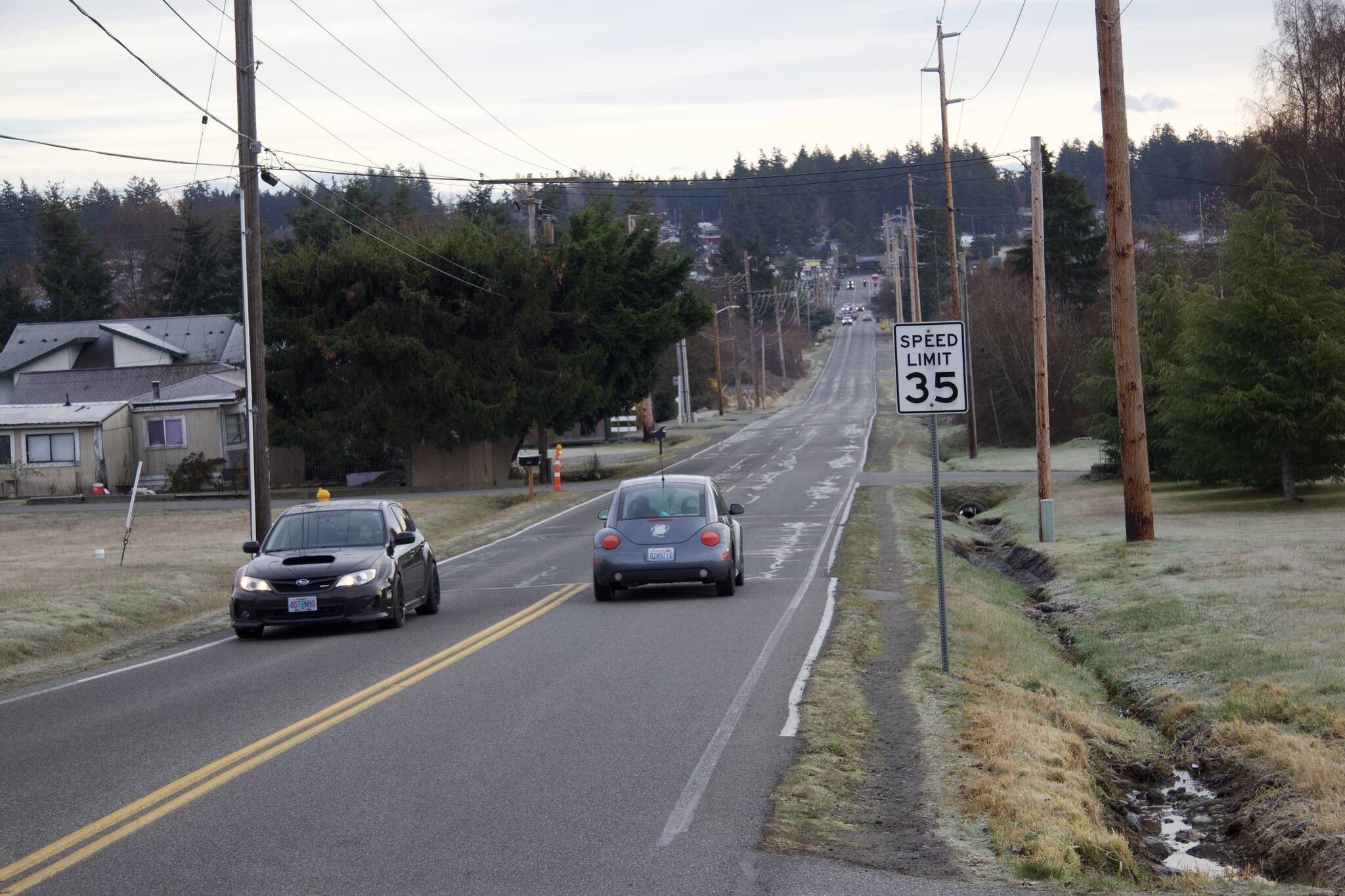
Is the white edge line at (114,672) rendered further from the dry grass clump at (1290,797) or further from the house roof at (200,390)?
the house roof at (200,390)

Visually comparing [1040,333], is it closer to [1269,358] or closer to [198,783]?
[1269,358]

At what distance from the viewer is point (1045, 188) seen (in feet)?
244

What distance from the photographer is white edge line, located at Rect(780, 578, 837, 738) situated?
9.55 meters

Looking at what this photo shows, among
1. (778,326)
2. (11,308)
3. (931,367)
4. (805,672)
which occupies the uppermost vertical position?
(11,308)

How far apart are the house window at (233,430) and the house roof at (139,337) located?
Result: 14890 mm

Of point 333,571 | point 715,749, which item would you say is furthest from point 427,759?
point 333,571

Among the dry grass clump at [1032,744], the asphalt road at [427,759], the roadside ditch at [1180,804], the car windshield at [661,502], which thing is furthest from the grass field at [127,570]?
the roadside ditch at [1180,804]

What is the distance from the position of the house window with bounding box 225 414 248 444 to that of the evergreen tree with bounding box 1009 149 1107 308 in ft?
138

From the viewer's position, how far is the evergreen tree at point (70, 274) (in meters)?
90.8

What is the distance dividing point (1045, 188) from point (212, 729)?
71.0 metres

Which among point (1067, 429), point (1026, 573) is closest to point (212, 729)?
point (1026, 573)

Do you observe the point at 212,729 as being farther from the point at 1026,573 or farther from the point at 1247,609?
the point at 1026,573

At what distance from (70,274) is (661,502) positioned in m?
84.6

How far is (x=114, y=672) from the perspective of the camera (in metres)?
13.5
